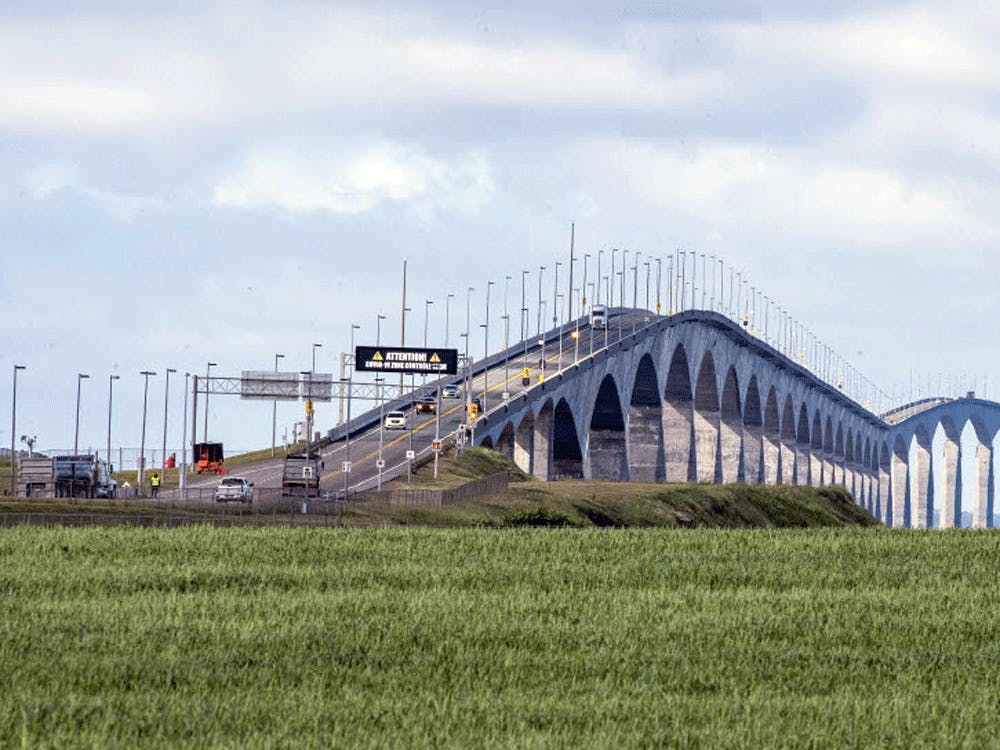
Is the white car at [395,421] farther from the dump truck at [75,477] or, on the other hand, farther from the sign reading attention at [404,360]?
the dump truck at [75,477]

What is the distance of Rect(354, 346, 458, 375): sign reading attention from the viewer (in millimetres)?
144125

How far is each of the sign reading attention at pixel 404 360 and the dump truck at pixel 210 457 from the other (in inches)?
668

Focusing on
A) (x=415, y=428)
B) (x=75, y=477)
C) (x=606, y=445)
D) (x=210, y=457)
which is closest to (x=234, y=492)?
(x=75, y=477)

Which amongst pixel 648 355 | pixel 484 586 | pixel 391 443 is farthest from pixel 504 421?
pixel 484 586

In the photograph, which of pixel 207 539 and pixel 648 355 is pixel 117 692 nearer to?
pixel 207 539

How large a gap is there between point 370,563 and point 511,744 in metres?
22.7

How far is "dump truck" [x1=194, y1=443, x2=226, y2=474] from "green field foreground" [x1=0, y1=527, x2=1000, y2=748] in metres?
84.9

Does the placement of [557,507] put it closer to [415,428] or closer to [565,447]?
[415,428]

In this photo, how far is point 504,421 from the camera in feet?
496

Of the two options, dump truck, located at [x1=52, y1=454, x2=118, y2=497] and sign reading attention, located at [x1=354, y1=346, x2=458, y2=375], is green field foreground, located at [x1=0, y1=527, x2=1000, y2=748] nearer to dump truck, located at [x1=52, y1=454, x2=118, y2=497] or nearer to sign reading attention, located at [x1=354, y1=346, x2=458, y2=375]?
dump truck, located at [x1=52, y1=454, x2=118, y2=497]

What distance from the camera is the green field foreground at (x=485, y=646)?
2155 centimetres

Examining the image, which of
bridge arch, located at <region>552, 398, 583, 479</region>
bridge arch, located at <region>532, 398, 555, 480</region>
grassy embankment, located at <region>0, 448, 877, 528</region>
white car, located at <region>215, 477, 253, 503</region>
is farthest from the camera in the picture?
bridge arch, located at <region>552, 398, 583, 479</region>

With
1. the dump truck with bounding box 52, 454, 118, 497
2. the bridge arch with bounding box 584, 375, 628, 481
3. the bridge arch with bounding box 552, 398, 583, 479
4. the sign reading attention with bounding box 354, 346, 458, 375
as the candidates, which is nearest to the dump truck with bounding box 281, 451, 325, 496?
the dump truck with bounding box 52, 454, 118, 497

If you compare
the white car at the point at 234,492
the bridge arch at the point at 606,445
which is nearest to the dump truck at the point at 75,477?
the white car at the point at 234,492
